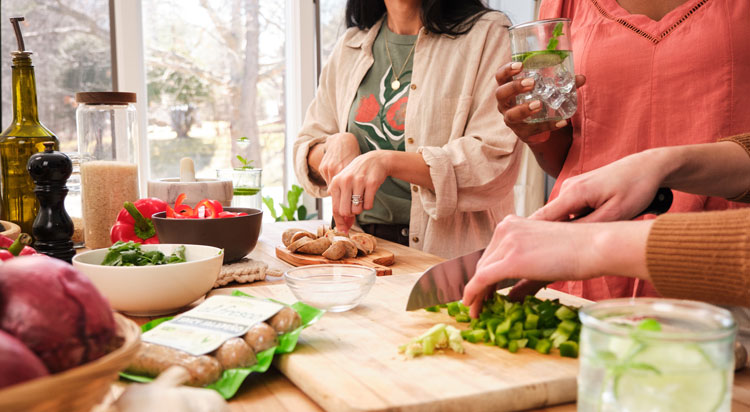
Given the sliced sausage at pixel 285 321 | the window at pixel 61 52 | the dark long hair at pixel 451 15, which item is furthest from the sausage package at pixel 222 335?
the window at pixel 61 52

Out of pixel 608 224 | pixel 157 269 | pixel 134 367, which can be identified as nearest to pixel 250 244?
pixel 157 269

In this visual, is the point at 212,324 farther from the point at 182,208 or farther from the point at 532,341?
the point at 182,208

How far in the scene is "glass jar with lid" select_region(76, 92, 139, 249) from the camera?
1708mm

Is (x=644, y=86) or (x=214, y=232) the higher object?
(x=644, y=86)

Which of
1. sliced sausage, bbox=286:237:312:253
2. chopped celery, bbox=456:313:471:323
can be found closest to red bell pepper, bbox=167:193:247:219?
sliced sausage, bbox=286:237:312:253

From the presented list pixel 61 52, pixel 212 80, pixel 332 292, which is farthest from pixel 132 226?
pixel 212 80

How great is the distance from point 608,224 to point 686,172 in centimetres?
28

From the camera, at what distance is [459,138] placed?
1929mm

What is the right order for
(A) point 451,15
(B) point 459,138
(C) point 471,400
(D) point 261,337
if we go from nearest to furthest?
(C) point 471,400 → (D) point 261,337 → (B) point 459,138 → (A) point 451,15

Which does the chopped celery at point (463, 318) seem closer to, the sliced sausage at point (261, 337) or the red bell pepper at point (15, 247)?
the sliced sausage at point (261, 337)

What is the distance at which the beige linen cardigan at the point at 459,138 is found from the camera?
1890 millimetres

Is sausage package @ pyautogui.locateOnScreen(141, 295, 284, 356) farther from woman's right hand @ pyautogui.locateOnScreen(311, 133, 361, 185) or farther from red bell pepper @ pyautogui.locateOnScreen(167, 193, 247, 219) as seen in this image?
woman's right hand @ pyautogui.locateOnScreen(311, 133, 361, 185)

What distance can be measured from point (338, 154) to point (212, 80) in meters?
2.27

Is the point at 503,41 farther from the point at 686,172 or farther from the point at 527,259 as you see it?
the point at 527,259
